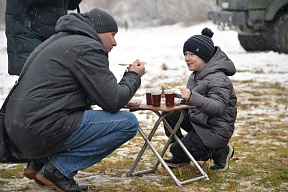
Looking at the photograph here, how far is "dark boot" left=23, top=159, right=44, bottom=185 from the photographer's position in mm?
3553

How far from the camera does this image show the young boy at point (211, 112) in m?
3.84

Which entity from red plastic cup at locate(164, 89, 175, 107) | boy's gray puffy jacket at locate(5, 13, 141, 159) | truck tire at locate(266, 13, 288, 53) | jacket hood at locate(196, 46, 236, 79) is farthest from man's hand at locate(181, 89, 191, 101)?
truck tire at locate(266, 13, 288, 53)

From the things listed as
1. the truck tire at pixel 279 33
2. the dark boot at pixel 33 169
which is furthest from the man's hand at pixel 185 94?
the truck tire at pixel 279 33

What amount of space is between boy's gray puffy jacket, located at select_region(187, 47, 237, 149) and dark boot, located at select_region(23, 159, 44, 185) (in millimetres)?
1335

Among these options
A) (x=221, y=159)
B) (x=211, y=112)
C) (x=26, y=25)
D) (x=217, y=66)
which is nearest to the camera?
(x=211, y=112)

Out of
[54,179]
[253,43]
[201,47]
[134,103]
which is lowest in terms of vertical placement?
[253,43]

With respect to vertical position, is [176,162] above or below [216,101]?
below

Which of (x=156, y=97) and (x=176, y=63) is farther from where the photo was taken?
(x=176, y=63)

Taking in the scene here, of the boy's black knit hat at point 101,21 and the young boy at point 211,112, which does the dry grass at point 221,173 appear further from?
the boy's black knit hat at point 101,21

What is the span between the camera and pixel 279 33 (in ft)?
41.3

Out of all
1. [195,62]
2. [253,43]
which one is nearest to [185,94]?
[195,62]

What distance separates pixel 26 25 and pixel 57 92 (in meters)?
1.74

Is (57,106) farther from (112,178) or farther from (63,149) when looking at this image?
(112,178)

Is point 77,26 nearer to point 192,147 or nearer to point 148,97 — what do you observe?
point 148,97
